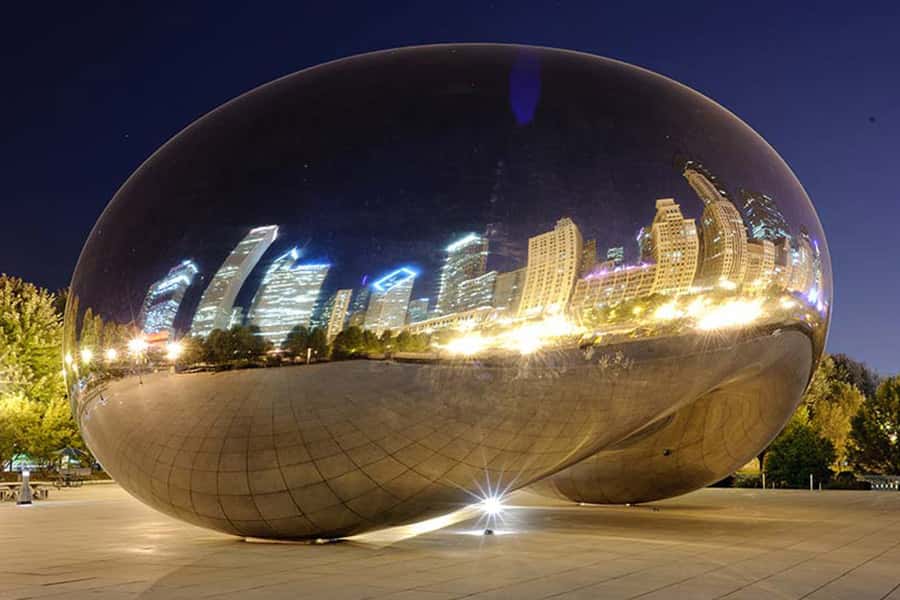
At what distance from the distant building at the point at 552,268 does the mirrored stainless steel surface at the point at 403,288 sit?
0.9 inches

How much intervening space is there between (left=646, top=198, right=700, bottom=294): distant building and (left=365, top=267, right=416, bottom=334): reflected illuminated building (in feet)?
8.73

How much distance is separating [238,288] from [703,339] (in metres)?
5.09

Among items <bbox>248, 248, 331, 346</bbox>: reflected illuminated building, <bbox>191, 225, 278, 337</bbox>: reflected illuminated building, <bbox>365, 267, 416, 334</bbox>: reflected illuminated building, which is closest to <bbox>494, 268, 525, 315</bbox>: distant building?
<bbox>365, 267, 416, 334</bbox>: reflected illuminated building

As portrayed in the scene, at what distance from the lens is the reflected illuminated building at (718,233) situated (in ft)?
33.1

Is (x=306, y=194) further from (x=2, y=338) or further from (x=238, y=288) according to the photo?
(x=2, y=338)

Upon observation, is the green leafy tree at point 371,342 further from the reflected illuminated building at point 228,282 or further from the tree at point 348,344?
the reflected illuminated building at point 228,282

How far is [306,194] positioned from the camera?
29.2 feet

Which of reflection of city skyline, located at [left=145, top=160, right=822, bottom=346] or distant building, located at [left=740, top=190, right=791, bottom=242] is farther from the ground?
distant building, located at [left=740, top=190, right=791, bottom=242]

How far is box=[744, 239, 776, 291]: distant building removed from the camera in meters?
10.6

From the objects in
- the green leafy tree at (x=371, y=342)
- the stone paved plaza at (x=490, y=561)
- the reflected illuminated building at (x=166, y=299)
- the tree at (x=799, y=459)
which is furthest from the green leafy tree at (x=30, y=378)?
the green leafy tree at (x=371, y=342)

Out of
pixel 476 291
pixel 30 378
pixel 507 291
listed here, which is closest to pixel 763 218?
pixel 507 291

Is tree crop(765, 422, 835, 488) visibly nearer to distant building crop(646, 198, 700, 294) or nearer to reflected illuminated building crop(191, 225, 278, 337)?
distant building crop(646, 198, 700, 294)

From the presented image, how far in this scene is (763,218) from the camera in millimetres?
10906

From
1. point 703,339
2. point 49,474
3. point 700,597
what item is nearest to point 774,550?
point 703,339
